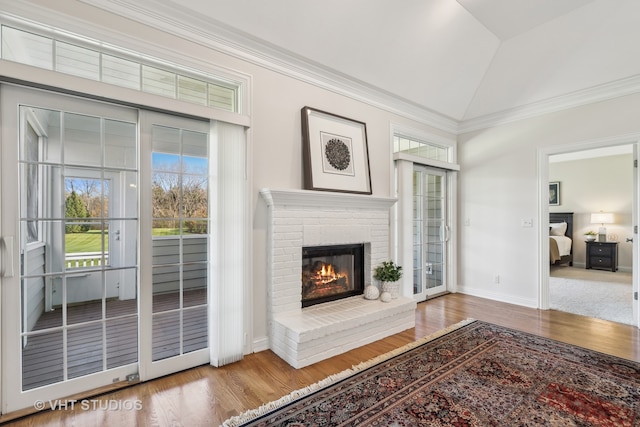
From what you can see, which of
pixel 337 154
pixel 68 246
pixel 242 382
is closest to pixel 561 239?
pixel 337 154

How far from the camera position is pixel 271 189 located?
2.70 metres

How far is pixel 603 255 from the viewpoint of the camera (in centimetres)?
672

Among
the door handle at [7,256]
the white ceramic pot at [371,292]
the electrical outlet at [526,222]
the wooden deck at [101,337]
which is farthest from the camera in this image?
the electrical outlet at [526,222]

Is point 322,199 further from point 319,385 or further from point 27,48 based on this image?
point 27,48

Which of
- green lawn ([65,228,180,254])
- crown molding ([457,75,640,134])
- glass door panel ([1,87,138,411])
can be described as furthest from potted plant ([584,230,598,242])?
green lawn ([65,228,180,254])

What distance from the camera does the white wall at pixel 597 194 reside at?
6.77 meters

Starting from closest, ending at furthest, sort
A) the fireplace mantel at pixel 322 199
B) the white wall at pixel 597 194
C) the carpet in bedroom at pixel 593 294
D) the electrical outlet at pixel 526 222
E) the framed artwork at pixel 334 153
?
the fireplace mantel at pixel 322 199 < the framed artwork at pixel 334 153 < the carpet in bedroom at pixel 593 294 < the electrical outlet at pixel 526 222 < the white wall at pixel 597 194

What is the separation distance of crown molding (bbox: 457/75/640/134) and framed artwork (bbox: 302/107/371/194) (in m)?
2.28

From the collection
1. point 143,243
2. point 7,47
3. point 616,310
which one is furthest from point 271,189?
point 616,310

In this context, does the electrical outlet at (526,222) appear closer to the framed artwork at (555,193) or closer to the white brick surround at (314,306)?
the white brick surround at (314,306)

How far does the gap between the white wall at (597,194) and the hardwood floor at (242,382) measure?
4785mm

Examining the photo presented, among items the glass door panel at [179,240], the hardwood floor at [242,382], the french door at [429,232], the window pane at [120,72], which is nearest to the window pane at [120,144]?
the glass door panel at [179,240]

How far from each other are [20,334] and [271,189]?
1909 mm

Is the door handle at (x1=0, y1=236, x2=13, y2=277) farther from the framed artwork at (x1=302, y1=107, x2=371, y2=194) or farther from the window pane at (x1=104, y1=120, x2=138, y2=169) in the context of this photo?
the framed artwork at (x1=302, y1=107, x2=371, y2=194)
